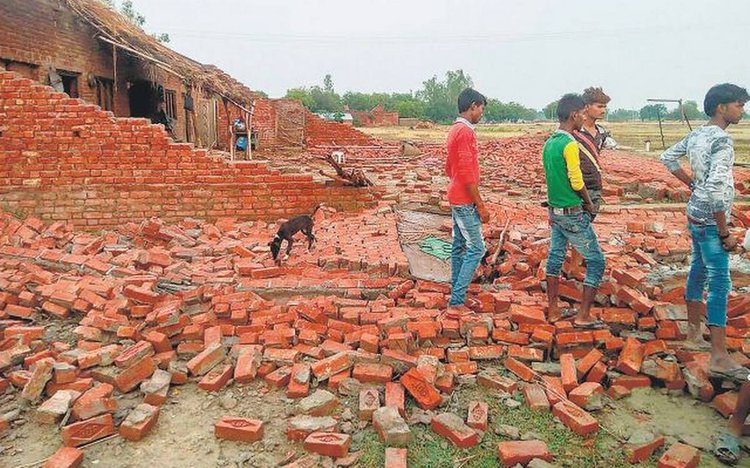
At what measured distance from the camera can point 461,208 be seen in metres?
4.03

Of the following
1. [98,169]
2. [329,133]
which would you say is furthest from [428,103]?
[98,169]

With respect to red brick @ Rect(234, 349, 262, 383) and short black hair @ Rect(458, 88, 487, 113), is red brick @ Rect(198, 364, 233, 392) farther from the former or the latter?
short black hair @ Rect(458, 88, 487, 113)

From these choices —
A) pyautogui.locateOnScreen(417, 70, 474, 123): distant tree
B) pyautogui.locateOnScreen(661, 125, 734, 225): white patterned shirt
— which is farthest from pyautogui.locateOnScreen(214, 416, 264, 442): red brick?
pyautogui.locateOnScreen(417, 70, 474, 123): distant tree

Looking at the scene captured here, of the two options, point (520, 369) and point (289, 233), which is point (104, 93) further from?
point (520, 369)

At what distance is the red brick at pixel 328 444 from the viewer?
2.79 m

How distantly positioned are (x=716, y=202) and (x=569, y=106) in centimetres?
109

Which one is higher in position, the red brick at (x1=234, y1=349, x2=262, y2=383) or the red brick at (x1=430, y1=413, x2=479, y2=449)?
the red brick at (x1=234, y1=349, x2=262, y2=383)

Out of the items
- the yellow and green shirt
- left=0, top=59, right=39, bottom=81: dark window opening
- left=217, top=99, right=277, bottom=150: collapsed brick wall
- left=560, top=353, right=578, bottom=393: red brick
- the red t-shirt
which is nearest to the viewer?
Result: left=560, top=353, right=578, bottom=393: red brick

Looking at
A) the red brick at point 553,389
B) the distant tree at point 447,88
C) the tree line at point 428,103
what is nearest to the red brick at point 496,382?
the red brick at point 553,389

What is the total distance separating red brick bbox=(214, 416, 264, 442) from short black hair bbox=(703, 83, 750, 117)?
3246 millimetres

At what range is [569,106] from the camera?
3.68m

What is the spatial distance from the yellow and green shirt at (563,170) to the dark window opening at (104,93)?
31.8ft

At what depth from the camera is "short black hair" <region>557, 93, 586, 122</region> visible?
3678 millimetres

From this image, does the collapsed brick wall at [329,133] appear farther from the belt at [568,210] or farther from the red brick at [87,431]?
the red brick at [87,431]
